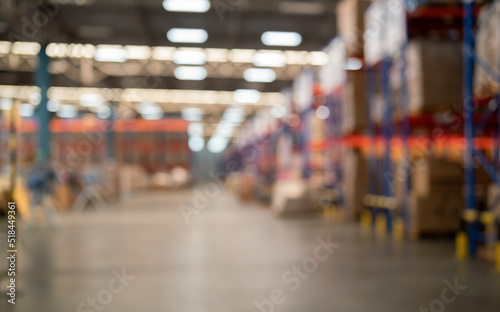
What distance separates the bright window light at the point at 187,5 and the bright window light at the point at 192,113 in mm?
17525

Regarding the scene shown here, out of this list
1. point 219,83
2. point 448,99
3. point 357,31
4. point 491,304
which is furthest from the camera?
point 219,83

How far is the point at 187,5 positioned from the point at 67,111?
67.4 ft

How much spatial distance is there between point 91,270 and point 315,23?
471 inches

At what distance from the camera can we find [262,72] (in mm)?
20312

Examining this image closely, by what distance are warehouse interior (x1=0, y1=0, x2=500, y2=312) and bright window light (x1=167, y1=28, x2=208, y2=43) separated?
10 cm

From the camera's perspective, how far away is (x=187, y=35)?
15.6 metres

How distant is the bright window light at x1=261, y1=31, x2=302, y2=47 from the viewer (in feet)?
50.8

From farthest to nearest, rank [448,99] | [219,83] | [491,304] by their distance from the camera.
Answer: [219,83], [448,99], [491,304]

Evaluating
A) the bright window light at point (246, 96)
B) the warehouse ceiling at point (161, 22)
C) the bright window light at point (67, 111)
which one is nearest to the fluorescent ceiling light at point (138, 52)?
the warehouse ceiling at point (161, 22)

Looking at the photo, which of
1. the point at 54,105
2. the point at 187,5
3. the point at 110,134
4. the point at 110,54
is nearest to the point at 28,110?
the point at 54,105

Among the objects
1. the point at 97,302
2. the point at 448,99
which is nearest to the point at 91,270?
the point at 97,302

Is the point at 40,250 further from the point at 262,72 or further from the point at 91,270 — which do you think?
the point at 262,72

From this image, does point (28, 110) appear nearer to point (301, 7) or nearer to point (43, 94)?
point (43, 94)

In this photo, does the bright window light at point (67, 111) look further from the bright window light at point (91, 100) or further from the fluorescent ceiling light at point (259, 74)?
the fluorescent ceiling light at point (259, 74)
